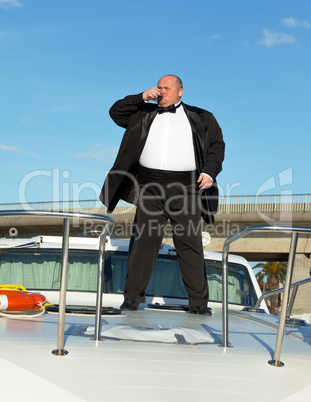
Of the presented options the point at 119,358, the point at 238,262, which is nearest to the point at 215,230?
the point at 238,262

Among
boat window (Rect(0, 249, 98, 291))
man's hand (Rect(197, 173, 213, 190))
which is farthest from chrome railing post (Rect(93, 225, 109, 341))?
boat window (Rect(0, 249, 98, 291))

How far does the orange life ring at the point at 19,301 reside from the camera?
351cm

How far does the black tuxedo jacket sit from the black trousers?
0.64 ft

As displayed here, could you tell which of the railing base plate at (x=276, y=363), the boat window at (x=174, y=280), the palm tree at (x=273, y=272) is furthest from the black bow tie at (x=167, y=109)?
the palm tree at (x=273, y=272)

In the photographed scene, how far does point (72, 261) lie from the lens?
5.92 metres

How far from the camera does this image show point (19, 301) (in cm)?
355

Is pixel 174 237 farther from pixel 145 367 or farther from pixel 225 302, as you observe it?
pixel 145 367

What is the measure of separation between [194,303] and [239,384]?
233 centimetres

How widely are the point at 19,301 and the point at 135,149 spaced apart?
1.70 meters

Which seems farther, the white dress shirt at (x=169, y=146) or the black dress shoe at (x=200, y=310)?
the white dress shirt at (x=169, y=146)

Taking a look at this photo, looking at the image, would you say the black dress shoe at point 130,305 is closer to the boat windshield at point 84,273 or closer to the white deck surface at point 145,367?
the boat windshield at point 84,273

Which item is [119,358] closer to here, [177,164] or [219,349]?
[219,349]

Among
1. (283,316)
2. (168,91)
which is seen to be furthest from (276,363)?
(168,91)

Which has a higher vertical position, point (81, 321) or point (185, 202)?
point (185, 202)
